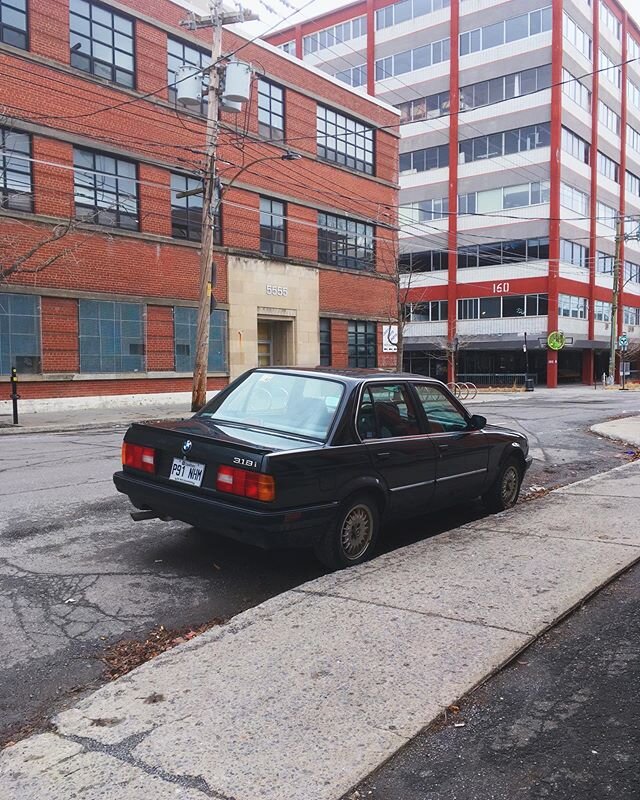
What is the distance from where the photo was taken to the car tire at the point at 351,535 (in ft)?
16.8

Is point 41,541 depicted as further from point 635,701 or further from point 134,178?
point 134,178

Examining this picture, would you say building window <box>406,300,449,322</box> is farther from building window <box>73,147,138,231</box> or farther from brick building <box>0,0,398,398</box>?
building window <box>73,147,138,231</box>

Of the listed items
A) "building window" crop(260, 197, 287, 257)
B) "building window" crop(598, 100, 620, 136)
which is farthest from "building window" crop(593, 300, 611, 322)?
"building window" crop(260, 197, 287, 257)

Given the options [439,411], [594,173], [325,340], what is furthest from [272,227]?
[594,173]

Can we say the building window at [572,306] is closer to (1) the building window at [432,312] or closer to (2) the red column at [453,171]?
(2) the red column at [453,171]

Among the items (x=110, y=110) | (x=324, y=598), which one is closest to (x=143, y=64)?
(x=110, y=110)

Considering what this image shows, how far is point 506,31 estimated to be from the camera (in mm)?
46781

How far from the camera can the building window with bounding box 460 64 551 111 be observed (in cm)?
4541

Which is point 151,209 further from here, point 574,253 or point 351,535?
point 574,253

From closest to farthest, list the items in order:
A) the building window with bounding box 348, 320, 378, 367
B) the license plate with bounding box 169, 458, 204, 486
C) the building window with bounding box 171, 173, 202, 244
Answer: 1. the license plate with bounding box 169, 458, 204, 486
2. the building window with bounding box 171, 173, 202, 244
3. the building window with bounding box 348, 320, 378, 367

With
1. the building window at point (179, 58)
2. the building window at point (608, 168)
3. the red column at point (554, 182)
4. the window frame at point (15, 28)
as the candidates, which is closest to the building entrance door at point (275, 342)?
the building window at point (179, 58)

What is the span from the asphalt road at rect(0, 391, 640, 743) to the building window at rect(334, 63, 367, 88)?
52518 millimetres

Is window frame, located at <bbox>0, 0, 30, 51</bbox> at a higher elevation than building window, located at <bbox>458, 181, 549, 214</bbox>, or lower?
lower

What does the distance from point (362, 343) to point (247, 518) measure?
95.6ft
